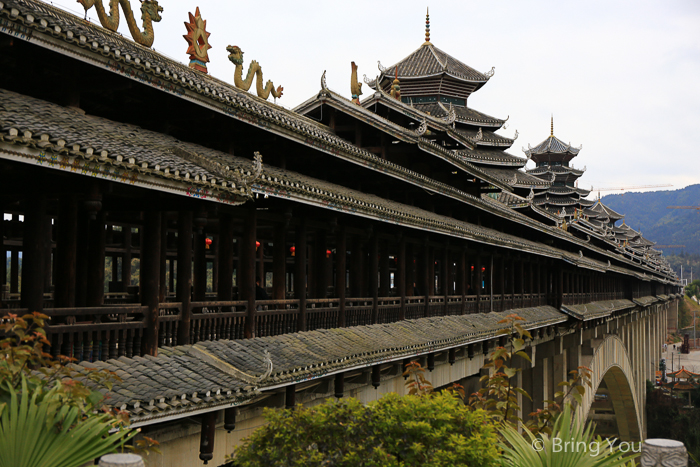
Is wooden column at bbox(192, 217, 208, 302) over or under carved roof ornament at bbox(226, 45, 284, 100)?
under

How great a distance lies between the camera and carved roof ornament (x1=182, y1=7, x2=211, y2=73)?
50.3ft

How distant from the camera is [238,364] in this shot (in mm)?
10875

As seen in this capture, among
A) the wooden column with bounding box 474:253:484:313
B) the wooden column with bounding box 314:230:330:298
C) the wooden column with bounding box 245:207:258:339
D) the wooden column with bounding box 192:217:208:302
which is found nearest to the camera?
the wooden column with bounding box 245:207:258:339

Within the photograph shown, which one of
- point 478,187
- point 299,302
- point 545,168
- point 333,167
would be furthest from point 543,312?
point 545,168

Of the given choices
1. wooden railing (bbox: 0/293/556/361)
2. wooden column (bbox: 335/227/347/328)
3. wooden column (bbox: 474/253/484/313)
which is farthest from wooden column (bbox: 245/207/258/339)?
wooden column (bbox: 474/253/484/313)

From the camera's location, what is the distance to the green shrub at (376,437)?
7047 millimetres

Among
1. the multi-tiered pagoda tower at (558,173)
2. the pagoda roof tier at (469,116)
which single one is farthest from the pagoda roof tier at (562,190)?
the pagoda roof tier at (469,116)

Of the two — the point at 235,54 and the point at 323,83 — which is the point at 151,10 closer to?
the point at 235,54

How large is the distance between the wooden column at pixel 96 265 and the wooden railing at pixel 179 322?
0.26 metres

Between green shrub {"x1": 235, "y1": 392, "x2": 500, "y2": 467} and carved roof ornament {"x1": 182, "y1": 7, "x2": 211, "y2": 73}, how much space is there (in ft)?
33.9

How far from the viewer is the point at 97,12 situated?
12781 millimetres

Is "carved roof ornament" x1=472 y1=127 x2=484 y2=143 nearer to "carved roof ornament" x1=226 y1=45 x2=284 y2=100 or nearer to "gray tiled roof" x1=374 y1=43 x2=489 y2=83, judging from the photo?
"gray tiled roof" x1=374 y1=43 x2=489 y2=83

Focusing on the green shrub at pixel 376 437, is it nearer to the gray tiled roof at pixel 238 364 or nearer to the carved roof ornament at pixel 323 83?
the gray tiled roof at pixel 238 364

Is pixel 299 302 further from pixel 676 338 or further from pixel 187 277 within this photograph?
pixel 676 338
